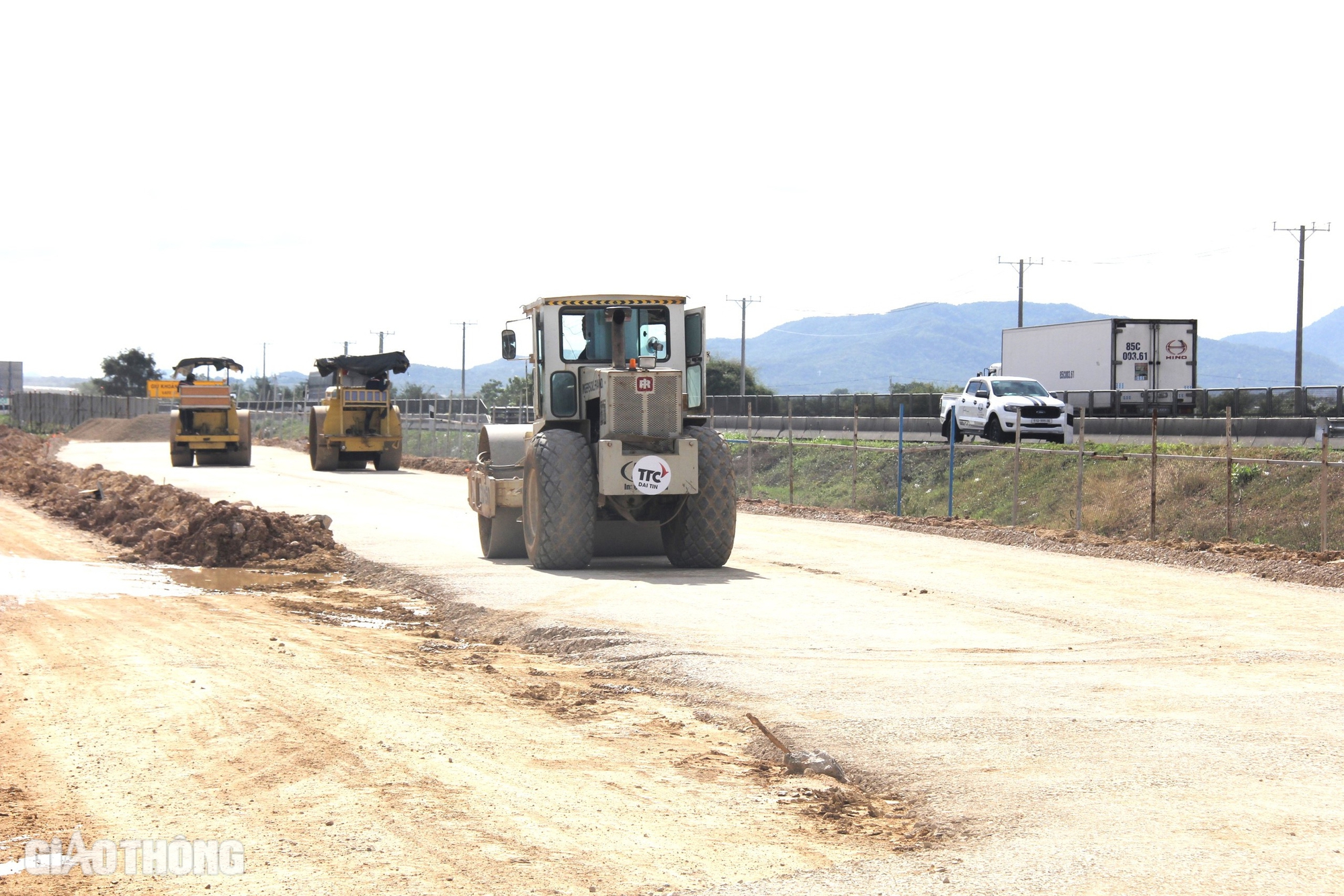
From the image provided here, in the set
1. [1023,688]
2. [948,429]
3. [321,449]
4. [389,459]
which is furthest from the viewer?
[389,459]

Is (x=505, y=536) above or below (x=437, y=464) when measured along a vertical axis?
above

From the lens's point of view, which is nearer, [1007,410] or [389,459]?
[1007,410]

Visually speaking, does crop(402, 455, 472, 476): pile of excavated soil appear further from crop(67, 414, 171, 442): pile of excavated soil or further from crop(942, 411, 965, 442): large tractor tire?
crop(67, 414, 171, 442): pile of excavated soil

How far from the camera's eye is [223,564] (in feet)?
54.6

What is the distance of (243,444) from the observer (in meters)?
40.2

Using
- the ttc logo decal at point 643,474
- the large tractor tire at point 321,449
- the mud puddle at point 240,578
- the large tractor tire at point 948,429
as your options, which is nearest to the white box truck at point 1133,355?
the large tractor tire at point 948,429

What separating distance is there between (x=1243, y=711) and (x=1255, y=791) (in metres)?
1.79

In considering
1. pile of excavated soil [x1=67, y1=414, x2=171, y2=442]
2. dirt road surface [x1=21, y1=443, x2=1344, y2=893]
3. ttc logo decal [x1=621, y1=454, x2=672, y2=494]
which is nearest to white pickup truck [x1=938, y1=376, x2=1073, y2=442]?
dirt road surface [x1=21, y1=443, x2=1344, y2=893]

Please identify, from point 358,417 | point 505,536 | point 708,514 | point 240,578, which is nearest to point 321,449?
point 358,417

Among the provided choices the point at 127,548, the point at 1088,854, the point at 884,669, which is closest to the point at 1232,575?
the point at 884,669

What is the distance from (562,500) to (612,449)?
83 cm

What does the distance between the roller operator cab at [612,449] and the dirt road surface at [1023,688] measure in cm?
49

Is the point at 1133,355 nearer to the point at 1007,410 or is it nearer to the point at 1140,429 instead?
the point at 1140,429

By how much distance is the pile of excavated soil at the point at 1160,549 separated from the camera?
15.2 metres
